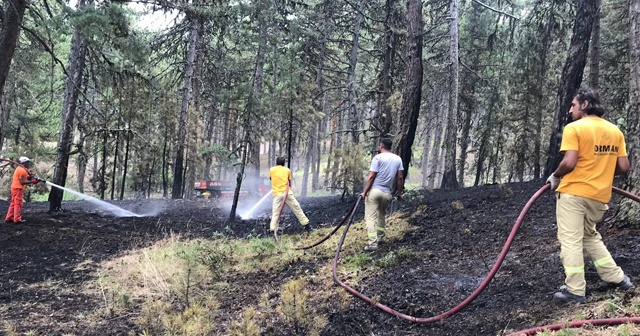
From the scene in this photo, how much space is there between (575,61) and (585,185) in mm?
8270

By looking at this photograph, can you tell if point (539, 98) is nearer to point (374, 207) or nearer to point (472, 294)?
point (374, 207)

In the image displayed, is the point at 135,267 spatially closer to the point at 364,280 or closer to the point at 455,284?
the point at 364,280

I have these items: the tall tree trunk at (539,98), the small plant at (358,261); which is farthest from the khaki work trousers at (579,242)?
the tall tree trunk at (539,98)

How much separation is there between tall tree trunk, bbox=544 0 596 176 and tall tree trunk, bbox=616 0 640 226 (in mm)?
5086

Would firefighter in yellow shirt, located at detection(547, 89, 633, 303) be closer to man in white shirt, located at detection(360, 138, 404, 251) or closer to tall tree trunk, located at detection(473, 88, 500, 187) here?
man in white shirt, located at detection(360, 138, 404, 251)

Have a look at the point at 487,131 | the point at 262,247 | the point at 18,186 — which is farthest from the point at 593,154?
the point at 487,131

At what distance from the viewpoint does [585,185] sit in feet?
12.5

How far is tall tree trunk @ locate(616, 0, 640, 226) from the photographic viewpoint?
5.37 metres

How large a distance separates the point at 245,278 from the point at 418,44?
677 cm

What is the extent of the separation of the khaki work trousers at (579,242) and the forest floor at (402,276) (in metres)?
0.18

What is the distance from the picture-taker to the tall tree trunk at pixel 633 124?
5371mm

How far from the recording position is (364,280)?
229 inches

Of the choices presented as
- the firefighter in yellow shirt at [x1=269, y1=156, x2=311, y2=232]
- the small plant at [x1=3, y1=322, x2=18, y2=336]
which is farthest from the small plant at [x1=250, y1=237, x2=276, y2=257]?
the small plant at [x1=3, y1=322, x2=18, y2=336]

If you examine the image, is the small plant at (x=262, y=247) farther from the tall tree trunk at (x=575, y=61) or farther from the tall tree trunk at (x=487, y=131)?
the tall tree trunk at (x=487, y=131)
